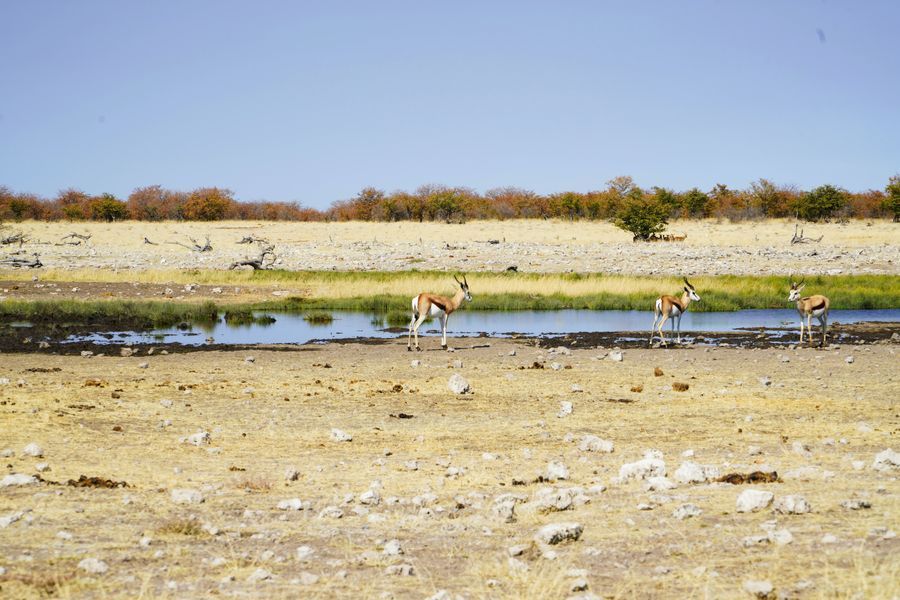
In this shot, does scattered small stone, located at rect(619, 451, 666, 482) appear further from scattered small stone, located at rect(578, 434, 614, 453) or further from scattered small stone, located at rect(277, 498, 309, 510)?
scattered small stone, located at rect(277, 498, 309, 510)

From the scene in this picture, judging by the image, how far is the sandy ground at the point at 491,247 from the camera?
4831 cm

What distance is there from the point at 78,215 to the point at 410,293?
61515mm

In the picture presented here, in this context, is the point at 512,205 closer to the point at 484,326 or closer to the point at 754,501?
the point at 484,326

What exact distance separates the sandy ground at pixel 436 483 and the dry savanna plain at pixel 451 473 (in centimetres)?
4

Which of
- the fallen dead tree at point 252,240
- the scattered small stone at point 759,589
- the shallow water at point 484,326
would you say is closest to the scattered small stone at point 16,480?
the scattered small stone at point 759,589

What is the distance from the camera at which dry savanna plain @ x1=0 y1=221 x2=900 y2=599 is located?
6.69 m

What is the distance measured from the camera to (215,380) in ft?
56.3

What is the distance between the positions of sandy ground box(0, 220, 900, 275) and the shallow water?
12.5 meters

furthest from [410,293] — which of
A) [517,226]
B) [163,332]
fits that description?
[517,226]

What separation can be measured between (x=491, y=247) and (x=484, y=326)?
26.2m

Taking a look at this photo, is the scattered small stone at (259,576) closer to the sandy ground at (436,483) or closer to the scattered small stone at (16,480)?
the sandy ground at (436,483)

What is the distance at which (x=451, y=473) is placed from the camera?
980cm

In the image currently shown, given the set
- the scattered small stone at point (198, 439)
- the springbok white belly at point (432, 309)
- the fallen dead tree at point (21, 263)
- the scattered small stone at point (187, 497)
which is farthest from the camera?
the fallen dead tree at point (21, 263)

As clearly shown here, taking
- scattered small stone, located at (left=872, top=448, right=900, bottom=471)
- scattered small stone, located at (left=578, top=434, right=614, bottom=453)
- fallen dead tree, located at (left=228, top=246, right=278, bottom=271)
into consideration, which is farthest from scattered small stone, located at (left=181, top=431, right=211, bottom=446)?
fallen dead tree, located at (left=228, top=246, right=278, bottom=271)
